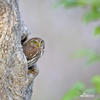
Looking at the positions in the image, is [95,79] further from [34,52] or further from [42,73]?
[42,73]

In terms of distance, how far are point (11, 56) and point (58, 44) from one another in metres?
7.43

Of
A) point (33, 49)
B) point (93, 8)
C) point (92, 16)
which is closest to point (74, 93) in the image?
point (33, 49)

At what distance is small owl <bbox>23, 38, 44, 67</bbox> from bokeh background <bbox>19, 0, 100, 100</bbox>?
6.58m

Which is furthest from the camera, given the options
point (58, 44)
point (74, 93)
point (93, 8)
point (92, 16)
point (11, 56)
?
point (58, 44)

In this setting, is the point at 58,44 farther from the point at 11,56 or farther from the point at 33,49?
the point at 11,56

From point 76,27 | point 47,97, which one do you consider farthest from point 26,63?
point 76,27

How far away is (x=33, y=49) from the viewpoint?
3945 millimetres

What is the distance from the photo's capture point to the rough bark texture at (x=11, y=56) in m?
3.70

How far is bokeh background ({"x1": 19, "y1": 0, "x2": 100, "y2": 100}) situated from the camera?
35.6 ft

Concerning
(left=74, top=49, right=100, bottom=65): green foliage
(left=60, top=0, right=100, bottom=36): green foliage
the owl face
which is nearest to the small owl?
the owl face

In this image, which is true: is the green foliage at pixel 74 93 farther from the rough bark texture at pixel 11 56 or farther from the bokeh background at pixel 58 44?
the bokeh background at pixel 58 44

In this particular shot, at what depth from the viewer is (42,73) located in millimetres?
10961

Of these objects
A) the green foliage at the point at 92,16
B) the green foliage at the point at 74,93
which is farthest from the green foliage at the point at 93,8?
the green foliage at the point at 74,93

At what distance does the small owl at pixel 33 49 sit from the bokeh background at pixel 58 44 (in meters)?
6.58
